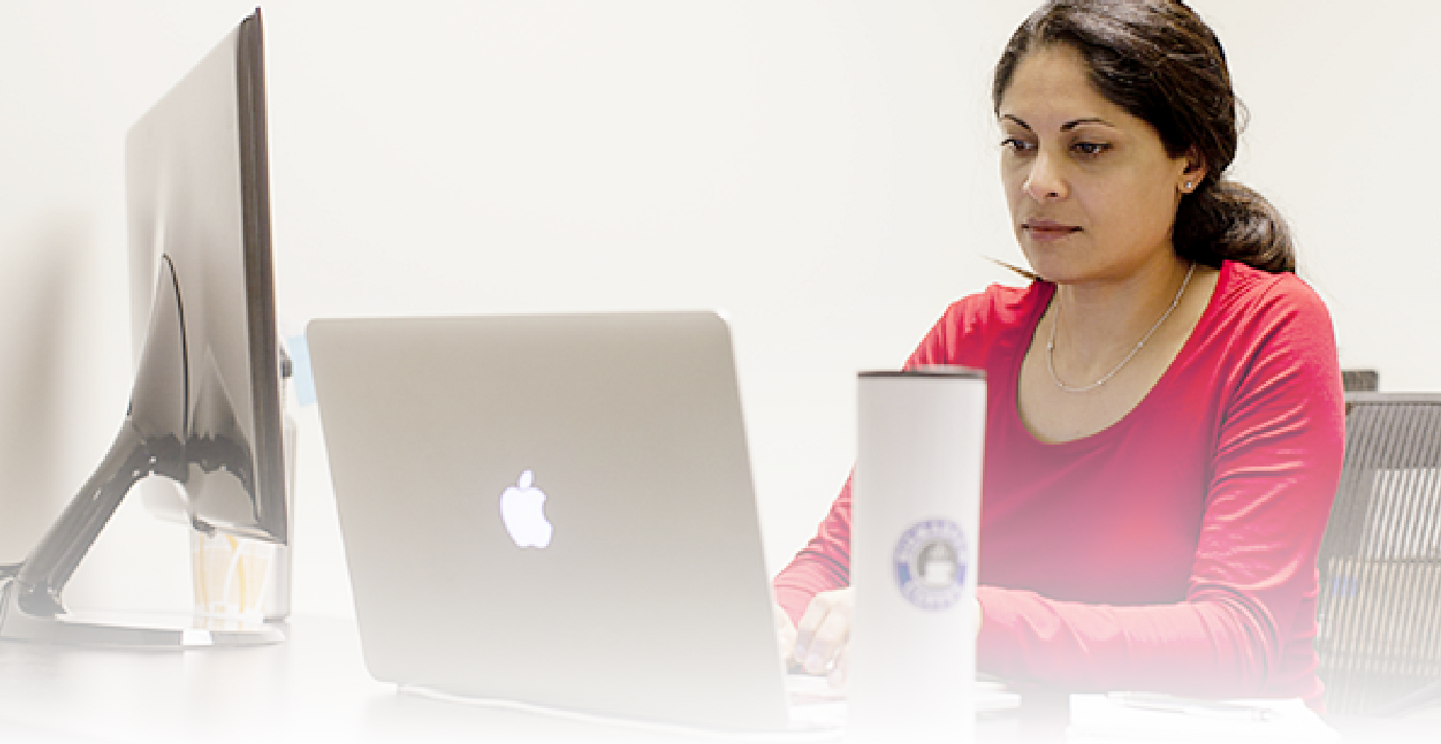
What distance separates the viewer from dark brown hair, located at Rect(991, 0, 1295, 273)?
1.31m

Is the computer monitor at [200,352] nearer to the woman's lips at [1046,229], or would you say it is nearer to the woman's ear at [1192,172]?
the woman's lips at [1046,229]

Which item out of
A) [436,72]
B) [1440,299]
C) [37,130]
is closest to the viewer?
[37,130]

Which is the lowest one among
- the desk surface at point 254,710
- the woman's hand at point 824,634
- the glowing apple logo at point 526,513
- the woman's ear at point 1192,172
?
the desk surface at point 254,710

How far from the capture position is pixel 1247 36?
3381 millimetres

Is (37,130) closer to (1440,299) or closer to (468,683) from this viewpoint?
(468,683)

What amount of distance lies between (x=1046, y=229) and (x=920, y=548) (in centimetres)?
79

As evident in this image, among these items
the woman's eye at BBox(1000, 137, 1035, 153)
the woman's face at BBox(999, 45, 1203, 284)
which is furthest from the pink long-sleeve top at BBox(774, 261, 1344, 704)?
the woman's eye at BBox(1000, 137, 1035, 153)

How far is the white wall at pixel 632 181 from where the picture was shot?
1585mm

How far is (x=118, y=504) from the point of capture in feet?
4.31

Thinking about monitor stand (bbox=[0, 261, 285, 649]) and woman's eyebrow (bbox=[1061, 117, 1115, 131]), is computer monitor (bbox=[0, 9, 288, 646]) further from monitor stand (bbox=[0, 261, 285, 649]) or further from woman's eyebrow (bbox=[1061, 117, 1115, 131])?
woman's eyebrow (bbox=[1061, 117, 1115, 131])

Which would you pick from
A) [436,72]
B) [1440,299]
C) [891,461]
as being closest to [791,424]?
[436,72]

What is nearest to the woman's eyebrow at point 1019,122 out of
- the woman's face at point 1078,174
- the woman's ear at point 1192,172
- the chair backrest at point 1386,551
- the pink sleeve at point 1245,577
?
the woman's face at point 1078,174

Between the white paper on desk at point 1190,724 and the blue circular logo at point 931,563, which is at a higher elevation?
the blue circular logo at point 931,563

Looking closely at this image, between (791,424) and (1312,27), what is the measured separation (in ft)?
5.71
